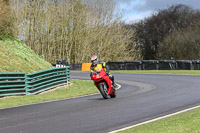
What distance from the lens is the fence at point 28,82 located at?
54.0 feet

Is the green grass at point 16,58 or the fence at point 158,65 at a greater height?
the green grass at point 16,58

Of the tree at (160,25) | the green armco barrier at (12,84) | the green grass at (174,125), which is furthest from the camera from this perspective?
the tree at (160,25)

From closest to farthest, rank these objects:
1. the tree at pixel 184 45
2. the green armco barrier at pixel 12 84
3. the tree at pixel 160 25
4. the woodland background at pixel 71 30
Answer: the green armco barrier at pixel 12 84
the woodland background at pixel 71 30
the tree at pixel 184 45
the tree at pixel 160 25

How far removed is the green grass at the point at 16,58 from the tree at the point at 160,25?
5243cm

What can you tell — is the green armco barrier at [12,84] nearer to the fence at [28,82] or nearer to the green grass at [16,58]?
the fence at [28,82]

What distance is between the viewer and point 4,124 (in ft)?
27.3

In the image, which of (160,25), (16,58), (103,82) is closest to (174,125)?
(103,82)

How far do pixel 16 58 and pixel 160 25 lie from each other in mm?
61840

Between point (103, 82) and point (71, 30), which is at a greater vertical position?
point (71, 30)

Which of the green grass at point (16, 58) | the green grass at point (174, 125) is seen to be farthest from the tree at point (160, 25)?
the green grass at point (174, 125)

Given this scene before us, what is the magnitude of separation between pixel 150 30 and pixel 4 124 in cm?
7668

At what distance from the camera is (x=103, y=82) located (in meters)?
13.1

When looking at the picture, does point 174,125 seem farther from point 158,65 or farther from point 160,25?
point 160,25

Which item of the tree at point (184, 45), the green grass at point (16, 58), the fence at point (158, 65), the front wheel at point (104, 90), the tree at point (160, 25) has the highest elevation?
the tree at point (160, 25)
